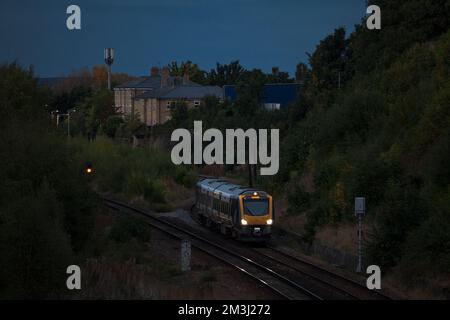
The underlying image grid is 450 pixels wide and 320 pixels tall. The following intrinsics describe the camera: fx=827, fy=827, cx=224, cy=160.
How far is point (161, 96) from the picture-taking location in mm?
103062

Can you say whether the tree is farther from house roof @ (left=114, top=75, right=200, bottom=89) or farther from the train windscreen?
the train windscreen

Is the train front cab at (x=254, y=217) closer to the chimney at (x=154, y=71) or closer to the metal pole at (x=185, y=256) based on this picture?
the metal pole at (x=185, y=256)

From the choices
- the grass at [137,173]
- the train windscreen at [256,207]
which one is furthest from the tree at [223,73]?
the train windscreen at [256,207]

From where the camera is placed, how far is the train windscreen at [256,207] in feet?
118

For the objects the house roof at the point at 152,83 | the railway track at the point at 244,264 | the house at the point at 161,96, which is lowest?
the railway track at the point at 244,264

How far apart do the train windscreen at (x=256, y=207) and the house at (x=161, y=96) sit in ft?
200

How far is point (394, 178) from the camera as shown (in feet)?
110

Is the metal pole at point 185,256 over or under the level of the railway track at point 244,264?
over

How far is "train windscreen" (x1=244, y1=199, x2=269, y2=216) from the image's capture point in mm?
36094

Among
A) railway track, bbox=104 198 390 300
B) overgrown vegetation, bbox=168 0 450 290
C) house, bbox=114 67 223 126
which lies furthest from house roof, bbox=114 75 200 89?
railway track, bbox=104 198 390 300

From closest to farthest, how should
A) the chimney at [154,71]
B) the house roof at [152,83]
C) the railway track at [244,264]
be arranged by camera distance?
the railway track at [244,264] < the house roof at [152,83] < the chimney at [154,71]

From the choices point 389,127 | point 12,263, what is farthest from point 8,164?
point 389,127

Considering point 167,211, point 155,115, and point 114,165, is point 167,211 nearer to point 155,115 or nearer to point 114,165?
point 114,165

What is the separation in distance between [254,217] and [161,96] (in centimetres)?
6846
